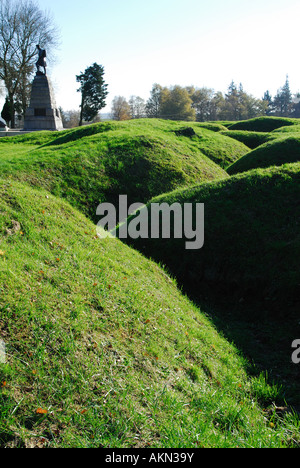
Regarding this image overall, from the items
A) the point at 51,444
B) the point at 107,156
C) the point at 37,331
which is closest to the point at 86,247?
the point at 37,331

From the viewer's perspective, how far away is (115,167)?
1204cm

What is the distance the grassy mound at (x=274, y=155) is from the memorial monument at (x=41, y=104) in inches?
907

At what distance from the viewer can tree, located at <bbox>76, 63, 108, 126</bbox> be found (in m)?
53.4

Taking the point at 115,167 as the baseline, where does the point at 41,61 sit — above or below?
above

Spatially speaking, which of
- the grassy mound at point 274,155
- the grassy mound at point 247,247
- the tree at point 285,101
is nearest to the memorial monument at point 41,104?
the grassy mound at point 274,155

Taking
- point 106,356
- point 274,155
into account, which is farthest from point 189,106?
point 106,356

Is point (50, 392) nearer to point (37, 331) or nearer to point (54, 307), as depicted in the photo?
point (37, 331)

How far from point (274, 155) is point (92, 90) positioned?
157 ft

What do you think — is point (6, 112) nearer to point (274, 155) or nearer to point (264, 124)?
point (264, 124)

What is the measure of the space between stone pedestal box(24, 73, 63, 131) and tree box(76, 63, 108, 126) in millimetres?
23276

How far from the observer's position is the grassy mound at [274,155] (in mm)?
11375

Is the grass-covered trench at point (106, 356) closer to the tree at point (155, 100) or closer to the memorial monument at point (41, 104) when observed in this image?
the memorial monument at point (41, 104)
